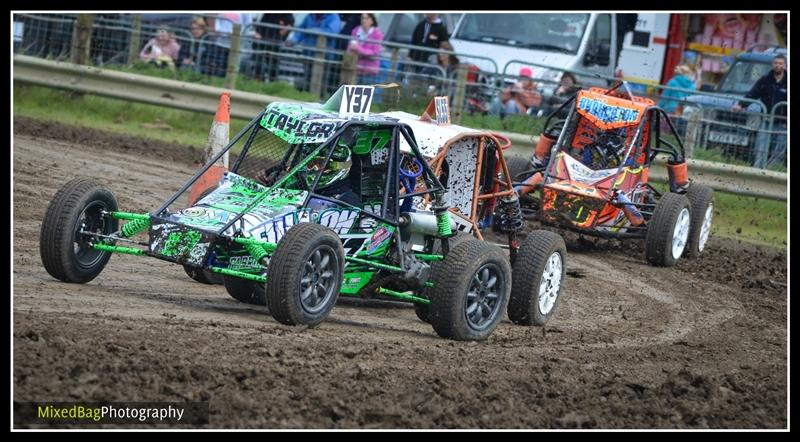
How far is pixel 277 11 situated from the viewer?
1831cm

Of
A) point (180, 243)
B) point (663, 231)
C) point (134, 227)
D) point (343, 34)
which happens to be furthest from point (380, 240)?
point (343, 34)

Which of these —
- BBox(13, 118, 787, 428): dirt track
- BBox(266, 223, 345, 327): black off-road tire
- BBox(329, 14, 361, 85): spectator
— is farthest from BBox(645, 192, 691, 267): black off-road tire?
BBox(329, 14, 361, 85): spectator

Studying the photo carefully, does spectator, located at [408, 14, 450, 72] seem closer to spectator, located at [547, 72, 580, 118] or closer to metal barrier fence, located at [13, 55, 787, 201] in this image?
spectator, located at [547, 72, 580, 118]

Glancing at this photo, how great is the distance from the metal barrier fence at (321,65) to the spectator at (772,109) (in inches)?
6.4

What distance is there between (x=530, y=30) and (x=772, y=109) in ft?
13.6

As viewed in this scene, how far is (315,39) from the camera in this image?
17906 millimetres

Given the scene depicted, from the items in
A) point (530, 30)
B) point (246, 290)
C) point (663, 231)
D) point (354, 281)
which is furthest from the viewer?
point (530, 30)

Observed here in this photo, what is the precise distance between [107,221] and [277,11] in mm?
10832

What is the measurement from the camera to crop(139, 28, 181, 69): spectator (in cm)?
1702

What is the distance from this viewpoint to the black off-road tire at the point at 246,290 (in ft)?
26.5

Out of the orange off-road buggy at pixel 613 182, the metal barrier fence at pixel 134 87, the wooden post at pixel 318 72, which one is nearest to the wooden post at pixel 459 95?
the metal barrier fence at pixel 134 87

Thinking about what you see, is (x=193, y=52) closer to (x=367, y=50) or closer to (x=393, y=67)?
(x=367, y=50)
